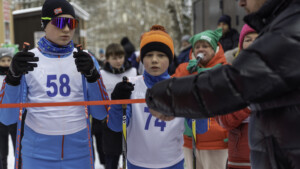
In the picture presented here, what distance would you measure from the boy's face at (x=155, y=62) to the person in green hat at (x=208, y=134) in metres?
0.85

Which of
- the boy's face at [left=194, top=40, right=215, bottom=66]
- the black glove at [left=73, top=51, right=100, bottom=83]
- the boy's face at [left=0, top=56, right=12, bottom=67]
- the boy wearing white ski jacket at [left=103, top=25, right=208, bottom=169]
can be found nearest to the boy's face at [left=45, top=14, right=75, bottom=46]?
the black glove at [left=73, top=51, right=100, bottom=83]

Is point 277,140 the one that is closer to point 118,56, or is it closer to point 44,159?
point 44,159

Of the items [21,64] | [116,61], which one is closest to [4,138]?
[116,61]

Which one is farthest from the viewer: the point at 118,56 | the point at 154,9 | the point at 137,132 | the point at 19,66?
the point at 154,9

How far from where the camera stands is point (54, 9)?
8.29ft

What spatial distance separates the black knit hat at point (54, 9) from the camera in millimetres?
2529

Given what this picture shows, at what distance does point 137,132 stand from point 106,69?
8.25ft

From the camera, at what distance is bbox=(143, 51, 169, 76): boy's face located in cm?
267

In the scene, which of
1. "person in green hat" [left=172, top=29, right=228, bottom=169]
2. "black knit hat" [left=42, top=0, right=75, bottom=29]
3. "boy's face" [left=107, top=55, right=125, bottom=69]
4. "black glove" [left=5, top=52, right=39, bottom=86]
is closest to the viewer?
"black glove" [left=5, top=52, right=39, bottom=86]

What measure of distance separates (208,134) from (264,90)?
2210mm

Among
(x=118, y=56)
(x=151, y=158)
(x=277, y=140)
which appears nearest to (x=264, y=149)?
(x=277, y=140)

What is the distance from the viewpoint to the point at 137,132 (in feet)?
8.52

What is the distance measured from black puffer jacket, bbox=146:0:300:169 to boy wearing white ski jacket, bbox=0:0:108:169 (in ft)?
4.08

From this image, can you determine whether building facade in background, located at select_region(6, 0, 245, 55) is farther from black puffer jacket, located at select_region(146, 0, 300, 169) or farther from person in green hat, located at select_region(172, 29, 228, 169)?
black puffer jacket, located at select_region(146, 0, 300, 169)
